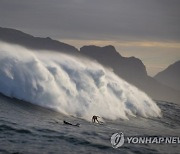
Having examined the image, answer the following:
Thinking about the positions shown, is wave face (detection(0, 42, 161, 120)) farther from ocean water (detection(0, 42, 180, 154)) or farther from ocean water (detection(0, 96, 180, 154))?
ocean water (detection(0, 96, 180, 154))

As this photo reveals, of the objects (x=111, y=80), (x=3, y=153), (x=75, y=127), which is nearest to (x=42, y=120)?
(x=75, y=127)

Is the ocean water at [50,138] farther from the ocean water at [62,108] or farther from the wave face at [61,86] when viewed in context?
the wave face at [61,86]

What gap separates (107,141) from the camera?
63.1 feet

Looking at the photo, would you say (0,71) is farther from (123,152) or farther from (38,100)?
(123,152)

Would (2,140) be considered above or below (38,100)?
below

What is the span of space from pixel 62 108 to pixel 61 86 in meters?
→ 4.26

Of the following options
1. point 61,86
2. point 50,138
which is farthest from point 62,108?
point 50,138

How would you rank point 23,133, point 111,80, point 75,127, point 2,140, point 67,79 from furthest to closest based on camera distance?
1. point 111,80
2. point 67,79
3. point 75,127
4. point 23,133
5. point 2,140

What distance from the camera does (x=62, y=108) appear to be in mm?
29453

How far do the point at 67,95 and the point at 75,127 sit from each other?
994cm

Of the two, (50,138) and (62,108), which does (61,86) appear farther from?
(50,138)

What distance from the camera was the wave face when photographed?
30.0 meters

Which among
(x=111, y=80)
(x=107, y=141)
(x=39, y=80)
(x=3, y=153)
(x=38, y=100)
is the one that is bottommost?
(x=3, y=153)

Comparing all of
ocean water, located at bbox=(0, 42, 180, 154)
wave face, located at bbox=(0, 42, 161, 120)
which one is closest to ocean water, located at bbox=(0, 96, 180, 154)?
ocean water, located at bbox=(0, 42, 180, 154)
